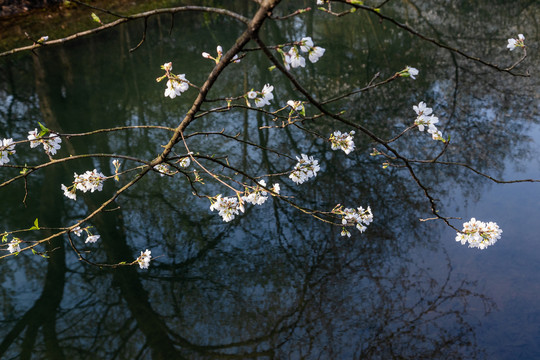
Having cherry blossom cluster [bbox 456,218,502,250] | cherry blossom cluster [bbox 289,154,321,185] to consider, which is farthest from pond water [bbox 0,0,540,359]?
cherry blossom cluster [bbox 456,218,502,250]

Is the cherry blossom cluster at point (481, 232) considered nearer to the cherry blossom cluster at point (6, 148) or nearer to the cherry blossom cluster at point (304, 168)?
the cherry blossom cluster at point (304, 168)

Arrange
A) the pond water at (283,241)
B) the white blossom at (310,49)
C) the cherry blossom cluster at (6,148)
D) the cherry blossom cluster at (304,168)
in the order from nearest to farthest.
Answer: the white blossom at (310,49)
the cherry blossom cluster at (6,148)
the cherry blossom cluster at (304,168)
the pond water at (283,241)

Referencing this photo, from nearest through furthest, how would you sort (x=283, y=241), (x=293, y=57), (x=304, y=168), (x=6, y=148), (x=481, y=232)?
(x=293, y=57) < (x=6, y=148) < (x=481, y=232) < (x=304, y=168) < (x=283, y=241)

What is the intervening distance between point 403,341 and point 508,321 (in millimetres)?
834

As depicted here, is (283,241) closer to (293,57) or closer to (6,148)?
(6,148)

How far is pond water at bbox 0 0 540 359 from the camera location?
11.2ft

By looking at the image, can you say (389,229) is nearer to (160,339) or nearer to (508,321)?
(508,321)

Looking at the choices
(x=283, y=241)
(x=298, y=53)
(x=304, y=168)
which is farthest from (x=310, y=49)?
(x=283, y=241)

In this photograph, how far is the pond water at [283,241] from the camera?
343 cm

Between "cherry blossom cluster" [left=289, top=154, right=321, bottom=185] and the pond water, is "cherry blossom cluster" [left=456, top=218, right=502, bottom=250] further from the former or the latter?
the pond water

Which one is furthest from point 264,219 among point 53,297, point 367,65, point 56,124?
point 367,65

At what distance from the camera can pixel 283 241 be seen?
4305mm

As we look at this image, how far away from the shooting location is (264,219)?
4.59 meters

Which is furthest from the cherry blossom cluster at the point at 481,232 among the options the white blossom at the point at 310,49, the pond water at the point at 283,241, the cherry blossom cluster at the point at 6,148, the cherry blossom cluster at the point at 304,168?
the cherry blossom cluster at the point at 6,148
